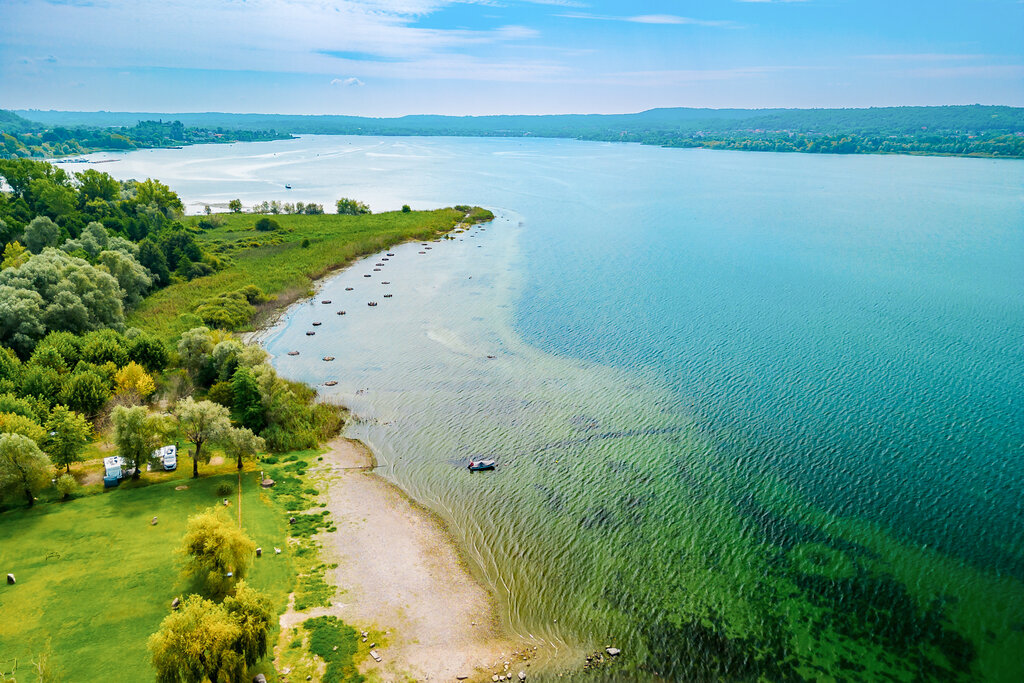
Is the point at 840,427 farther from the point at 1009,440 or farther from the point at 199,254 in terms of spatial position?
the point at 199,254

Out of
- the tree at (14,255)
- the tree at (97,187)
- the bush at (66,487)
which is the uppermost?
the tree at (97,187)

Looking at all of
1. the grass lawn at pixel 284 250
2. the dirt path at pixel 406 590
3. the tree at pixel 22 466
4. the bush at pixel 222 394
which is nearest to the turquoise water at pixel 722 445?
the dirt path at pixel 406 590

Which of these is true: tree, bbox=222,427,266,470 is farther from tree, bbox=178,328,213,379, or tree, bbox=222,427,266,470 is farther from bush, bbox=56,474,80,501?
tree, bbox=178,328,213,379

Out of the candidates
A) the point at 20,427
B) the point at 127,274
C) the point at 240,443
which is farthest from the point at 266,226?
the point at 240,443

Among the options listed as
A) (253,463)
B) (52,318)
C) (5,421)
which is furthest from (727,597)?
(52,318)

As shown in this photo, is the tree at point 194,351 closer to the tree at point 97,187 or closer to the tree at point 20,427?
the tree at point 20,427

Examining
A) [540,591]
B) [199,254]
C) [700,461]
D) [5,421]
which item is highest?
[199,254]
